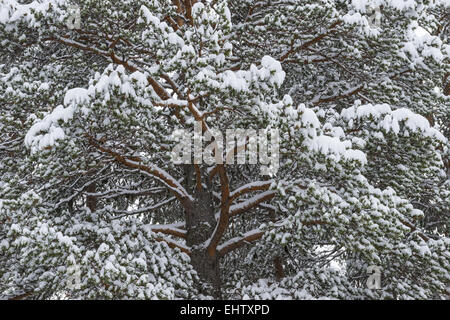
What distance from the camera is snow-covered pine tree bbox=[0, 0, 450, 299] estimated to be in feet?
19.2

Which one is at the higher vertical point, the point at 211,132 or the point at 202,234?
the point at 211,132

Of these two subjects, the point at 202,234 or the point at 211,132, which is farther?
the point at 202,234

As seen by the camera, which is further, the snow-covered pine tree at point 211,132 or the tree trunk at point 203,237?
the tree trunk at point 203,237

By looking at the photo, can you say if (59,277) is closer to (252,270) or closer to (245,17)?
(252,270)

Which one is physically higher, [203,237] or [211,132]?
[211,132]

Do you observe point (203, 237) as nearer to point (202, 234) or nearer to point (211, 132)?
point (202, 234)

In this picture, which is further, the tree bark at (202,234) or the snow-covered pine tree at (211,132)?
the tree bark at (202,234)

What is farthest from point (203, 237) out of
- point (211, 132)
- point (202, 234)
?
point (211, 132)

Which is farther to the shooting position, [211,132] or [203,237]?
[203,237]

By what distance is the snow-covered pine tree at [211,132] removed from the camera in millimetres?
5848

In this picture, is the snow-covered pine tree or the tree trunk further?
the tree trunk

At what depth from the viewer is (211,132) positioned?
664cm

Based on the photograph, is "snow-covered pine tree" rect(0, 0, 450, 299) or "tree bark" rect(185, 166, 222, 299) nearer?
"snow-covered pine tree" rect(0, 0, 450, 299)
